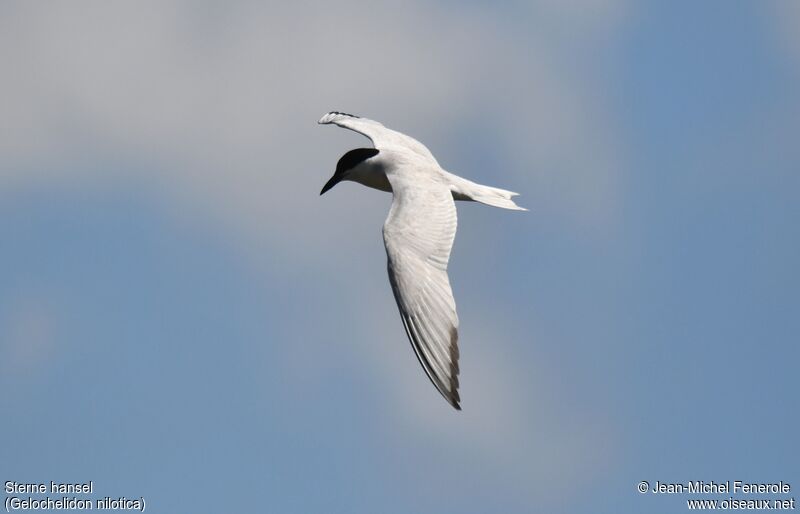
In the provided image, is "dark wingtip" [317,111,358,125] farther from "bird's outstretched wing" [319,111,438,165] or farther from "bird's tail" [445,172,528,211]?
"bird's tail" [445,172,528,211]

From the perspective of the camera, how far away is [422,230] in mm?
12703

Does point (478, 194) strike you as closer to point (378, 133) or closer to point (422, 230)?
point (422, 230)

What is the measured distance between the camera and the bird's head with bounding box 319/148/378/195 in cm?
1535

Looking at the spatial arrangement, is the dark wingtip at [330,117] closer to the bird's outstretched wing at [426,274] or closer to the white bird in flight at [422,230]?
the white bird in flight at [422,230]

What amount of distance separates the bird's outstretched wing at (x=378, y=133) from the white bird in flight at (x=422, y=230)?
3cm

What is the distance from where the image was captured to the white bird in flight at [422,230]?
11.4 metres

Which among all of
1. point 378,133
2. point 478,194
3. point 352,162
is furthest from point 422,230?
point 378,133

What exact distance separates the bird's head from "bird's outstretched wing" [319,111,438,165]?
0.43 m

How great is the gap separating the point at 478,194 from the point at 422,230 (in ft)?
6.91

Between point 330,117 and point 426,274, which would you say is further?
point 330,117

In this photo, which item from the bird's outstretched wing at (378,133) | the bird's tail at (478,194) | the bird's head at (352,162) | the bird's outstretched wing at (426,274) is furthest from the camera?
the bird's outstretched wing at (378,133)

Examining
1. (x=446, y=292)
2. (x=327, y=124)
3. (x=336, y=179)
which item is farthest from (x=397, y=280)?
(x=327, y=124)

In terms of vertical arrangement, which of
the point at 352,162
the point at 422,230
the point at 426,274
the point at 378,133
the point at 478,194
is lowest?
the point at 426,274

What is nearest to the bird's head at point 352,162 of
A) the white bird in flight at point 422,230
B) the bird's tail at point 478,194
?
the white bird in flight at point 422,230
